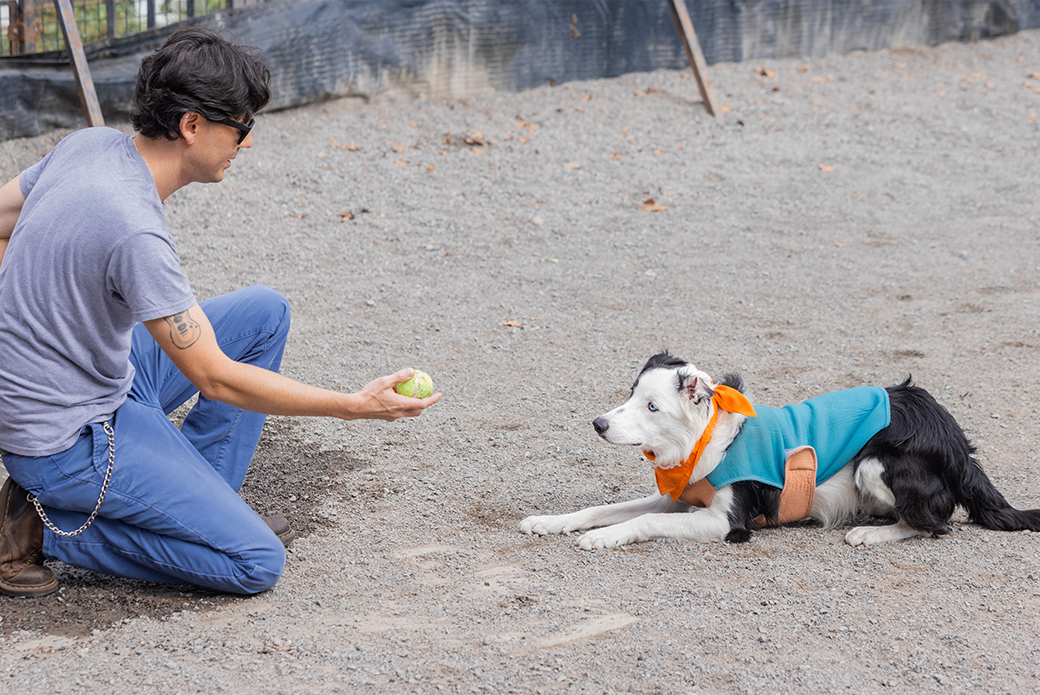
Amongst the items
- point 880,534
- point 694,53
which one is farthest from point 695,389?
point 694,53

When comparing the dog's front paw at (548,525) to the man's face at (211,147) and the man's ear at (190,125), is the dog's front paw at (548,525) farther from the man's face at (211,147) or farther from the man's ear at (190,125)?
the man's ear at (190,125)

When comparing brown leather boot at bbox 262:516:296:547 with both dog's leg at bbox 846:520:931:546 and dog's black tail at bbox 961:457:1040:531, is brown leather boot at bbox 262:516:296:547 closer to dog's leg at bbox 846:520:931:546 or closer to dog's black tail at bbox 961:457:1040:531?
dog's leg at bbox 846:520:931:546

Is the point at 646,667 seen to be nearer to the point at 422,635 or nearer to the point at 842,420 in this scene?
the point at 422,635

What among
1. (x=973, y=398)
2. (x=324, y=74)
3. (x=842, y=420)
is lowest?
(x=973, y=398)

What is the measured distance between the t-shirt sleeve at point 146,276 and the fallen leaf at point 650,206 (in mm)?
5326

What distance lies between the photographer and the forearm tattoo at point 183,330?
8.32 ft

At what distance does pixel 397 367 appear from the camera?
4.87m

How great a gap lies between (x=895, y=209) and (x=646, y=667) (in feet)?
19.8

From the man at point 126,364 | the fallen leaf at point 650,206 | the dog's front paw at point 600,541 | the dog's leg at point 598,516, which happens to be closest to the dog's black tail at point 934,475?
the dog's leg at point 598,516

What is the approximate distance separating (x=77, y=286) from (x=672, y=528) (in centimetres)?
203

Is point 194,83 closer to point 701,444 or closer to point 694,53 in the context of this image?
point 701,444

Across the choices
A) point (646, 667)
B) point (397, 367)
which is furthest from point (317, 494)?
point (646, 667)

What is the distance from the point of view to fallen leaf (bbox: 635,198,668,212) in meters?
7.43

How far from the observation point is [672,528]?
327 centimetres
